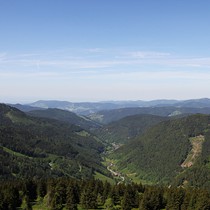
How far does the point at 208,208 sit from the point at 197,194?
1364 cm

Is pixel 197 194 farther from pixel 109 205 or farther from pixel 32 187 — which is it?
pixel 32 187

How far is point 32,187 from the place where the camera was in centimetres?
19300

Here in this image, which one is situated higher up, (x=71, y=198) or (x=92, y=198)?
(x=71, y=198)

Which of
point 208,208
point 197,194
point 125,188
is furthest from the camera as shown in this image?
point 125,188

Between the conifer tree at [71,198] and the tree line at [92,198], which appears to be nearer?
the tree line at [92,198]

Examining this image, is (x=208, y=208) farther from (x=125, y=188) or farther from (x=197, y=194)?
(x=125, y=188)

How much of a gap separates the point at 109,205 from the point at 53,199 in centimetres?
2902

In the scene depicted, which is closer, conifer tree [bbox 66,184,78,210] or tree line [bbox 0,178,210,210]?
tree line [bbox 0,178,210,210]

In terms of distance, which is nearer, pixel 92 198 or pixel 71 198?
pixel 71 198

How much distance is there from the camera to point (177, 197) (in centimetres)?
16938

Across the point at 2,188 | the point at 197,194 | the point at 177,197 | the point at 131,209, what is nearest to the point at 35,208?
the point at 2,188

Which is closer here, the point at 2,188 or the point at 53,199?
the point at 53,199

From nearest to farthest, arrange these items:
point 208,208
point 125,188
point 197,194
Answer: point 208,208, point 197,194, point 125,188

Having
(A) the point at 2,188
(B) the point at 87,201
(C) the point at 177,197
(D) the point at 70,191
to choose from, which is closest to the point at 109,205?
(B) the point at 87,201
